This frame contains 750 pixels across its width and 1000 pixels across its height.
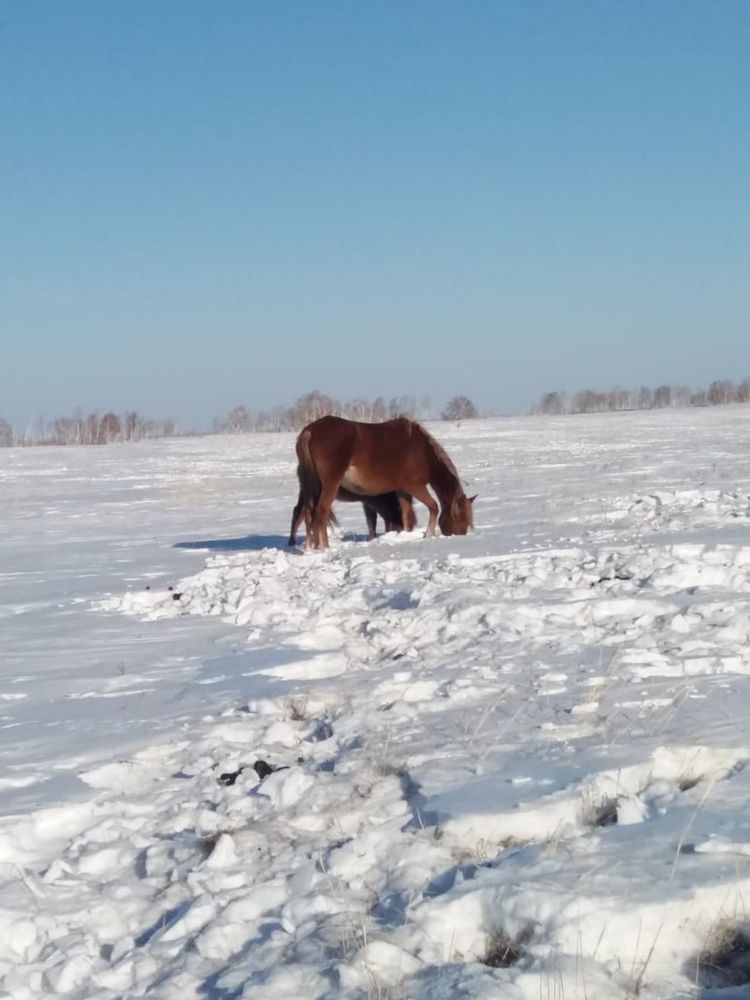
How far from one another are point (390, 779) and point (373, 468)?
8.17m

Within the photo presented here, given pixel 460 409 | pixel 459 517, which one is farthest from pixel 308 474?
pixel 460 409

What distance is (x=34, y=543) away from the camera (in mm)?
14414

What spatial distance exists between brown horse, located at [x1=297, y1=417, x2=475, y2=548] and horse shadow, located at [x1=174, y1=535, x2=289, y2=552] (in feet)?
2.97

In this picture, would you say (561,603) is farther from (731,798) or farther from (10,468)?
(10,468)

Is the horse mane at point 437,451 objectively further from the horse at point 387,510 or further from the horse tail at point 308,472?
the horse tail at point 308,472

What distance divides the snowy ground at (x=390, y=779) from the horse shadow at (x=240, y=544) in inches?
121

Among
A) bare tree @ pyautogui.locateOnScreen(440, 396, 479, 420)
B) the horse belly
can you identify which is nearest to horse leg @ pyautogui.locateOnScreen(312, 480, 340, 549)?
the horse belly

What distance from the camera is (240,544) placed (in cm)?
1298

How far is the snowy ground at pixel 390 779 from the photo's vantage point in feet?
8.52

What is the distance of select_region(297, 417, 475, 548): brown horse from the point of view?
1159 centimetres

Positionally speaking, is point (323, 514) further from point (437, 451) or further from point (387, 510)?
point (437, 451)

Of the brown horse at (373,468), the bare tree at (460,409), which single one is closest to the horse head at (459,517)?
the brown horse at (373,468)

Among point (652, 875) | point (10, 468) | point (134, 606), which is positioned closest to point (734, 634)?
point (652, 875)

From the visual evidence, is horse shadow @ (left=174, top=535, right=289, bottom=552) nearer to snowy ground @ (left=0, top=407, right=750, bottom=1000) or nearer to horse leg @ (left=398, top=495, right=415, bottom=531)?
horse leg @ (left=398, top=495, right=415, bottom=531)
